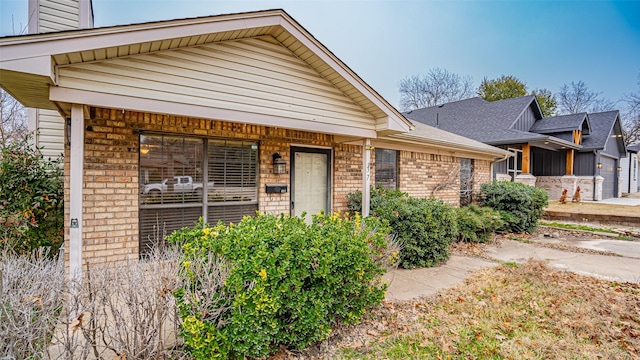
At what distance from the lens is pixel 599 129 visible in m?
20.1

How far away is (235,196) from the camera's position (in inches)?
229

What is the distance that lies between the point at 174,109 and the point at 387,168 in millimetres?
5649

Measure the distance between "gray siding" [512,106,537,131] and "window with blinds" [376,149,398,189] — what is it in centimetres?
1155

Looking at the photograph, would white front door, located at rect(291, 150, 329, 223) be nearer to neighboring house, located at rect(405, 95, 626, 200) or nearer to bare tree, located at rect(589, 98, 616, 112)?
neighboring house, located at rect(405, 95, 626, 200)

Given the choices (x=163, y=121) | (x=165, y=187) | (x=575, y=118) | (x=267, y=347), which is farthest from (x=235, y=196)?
(x=575, y=118)

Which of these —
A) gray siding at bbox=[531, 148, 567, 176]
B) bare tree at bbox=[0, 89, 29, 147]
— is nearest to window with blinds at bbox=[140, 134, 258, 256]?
bare tree at bbox=[0, 89, 29, 147]

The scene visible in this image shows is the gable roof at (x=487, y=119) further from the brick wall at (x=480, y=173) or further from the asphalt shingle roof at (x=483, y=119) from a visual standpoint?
the brick wall at (x=480, y=173)

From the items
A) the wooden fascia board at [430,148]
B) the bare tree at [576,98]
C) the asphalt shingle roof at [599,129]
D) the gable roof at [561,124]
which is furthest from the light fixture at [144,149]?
the bare tree at [576,98]

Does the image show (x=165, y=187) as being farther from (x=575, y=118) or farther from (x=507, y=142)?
(x=575, y=118)

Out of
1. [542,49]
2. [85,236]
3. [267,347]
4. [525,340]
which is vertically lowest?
[525,340]

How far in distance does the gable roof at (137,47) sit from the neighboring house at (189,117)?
0.02m

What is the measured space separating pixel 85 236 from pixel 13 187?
6.34 feet

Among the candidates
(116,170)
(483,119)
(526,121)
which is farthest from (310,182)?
(526,121)

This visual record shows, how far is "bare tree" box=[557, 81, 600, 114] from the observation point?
34688 mm
